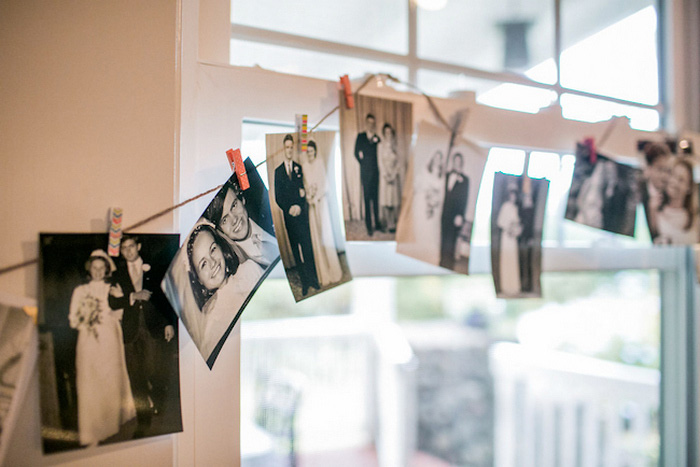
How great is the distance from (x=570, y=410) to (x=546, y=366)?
15 cm

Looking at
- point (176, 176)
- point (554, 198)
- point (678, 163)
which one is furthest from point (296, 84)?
point (678, 163)

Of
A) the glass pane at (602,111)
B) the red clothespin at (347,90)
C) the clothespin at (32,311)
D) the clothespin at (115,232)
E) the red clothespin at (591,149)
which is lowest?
the clothespin at (32,311)

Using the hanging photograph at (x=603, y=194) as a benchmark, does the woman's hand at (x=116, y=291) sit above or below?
below

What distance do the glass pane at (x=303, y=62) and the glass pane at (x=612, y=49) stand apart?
0.46m

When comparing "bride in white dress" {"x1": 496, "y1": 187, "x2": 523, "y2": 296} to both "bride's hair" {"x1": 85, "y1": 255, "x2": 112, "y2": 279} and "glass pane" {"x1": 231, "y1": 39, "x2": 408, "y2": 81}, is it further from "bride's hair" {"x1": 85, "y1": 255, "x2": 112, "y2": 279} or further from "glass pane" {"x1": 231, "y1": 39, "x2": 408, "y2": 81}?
"bride's hair" {"x1": 85, "y1": 255, "x2": 112, "y2": 279}

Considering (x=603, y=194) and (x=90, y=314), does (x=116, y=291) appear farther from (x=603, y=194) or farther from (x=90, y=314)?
(x=603, y=194)

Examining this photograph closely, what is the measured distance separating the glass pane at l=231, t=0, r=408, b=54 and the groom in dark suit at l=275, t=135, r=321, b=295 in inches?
9.8

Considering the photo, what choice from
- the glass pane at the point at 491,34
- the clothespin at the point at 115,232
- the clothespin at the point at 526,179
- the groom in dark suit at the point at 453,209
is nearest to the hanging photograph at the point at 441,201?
the groom in dark suit at the point at 453,209

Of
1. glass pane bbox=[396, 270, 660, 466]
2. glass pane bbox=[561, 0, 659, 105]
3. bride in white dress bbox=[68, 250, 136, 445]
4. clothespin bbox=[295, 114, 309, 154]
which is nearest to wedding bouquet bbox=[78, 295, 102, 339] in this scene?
bride in white dress bbox=[68, 250, 136, 445]

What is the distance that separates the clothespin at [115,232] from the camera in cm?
50

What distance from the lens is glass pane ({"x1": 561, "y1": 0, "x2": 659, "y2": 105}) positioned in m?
0.95

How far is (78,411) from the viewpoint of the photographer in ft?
1.64

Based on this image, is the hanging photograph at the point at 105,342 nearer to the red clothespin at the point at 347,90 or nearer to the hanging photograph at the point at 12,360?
the hanging photograph at the point at 12,360

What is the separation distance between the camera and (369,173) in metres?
0.70
